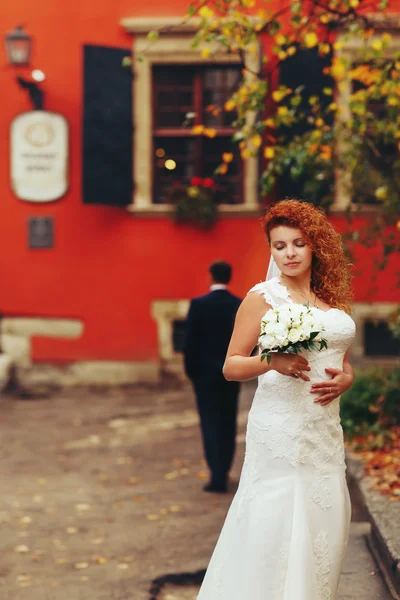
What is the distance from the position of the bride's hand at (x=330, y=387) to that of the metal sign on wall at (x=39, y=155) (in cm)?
932

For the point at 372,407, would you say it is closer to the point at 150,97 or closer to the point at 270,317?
the point at 270,317

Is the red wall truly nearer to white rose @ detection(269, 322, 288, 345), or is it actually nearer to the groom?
the groom

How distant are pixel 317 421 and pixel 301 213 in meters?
0.78

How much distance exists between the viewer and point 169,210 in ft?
40.7

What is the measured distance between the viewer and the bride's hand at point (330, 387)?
141 inches

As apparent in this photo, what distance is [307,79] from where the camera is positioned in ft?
38.7

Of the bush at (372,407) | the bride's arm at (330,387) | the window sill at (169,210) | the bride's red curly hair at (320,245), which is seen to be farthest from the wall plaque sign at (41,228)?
the bride's arm at (330,387)

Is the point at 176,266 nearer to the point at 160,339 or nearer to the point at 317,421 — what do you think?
the point at 160,339

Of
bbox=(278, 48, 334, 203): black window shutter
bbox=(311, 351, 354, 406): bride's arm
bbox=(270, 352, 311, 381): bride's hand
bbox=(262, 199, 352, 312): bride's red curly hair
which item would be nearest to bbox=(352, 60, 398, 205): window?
bbox=(278, 48, 334, 203): black window shutter

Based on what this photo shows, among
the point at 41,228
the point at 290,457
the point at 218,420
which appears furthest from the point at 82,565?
the point at 41,228

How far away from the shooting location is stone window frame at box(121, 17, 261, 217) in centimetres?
1226

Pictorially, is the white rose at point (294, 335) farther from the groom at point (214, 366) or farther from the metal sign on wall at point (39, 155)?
the metal sign on wall at point (39, 155)

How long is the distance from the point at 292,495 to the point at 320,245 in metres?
0.94

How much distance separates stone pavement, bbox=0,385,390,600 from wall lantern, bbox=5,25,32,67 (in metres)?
4.32
